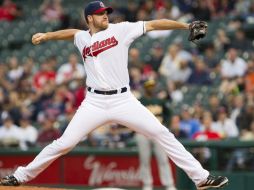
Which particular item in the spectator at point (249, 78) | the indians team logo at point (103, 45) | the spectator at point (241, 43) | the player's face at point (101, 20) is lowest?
the spectator at point (249, 78)

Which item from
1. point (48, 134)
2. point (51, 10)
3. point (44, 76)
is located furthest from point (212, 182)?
point (51, 10)

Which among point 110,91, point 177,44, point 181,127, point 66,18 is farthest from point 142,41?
point 110,91

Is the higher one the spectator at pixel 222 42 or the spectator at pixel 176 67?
the spectator at pixel 222 42

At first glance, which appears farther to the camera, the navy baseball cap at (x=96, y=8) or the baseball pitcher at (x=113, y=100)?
the navy baseball cap at (x=96, y=8)

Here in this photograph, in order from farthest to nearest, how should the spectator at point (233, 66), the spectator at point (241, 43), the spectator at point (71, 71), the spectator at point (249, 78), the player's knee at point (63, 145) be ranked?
1. the spectator at point (71, 71)
2. the spectator at point (241, 43)
3. the spectator at point (233, 66)
4. the spectator at point (249, 78)
5. the player's knee at point (63, 145)

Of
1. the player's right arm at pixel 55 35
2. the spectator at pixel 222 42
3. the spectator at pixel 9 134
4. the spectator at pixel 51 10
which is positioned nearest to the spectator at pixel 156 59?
the spectator at pixel 222 42

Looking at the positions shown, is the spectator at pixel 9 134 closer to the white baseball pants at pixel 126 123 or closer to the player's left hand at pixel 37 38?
the player's left hand at pixel 37 38

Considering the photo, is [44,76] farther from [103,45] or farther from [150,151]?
[103,45]

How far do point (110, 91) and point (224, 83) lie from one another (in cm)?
664

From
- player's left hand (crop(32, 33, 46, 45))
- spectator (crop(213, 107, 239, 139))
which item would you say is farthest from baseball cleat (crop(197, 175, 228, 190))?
spectator (crop(213, 107, 239, 139))

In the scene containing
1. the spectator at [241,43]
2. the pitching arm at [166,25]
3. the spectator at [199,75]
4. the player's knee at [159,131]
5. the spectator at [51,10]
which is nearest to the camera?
the pitching arm at [166,25]

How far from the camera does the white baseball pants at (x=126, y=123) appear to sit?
8.20 metres

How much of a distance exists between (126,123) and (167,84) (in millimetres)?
6978

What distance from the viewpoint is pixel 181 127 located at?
1361 centimetres
